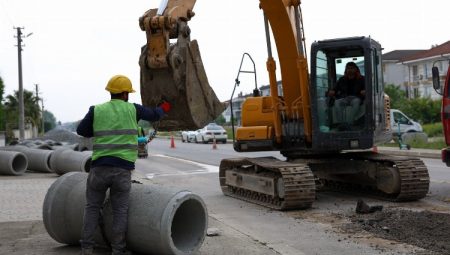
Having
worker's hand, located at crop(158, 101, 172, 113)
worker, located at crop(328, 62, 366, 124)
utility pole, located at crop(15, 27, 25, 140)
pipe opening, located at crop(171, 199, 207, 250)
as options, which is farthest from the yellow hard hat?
utility pole, located at crop(15, 27, 25, 140)

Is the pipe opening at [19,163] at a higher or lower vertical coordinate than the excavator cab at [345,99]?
lower

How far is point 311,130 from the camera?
12.0 m

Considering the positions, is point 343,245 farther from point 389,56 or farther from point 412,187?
point 389,56

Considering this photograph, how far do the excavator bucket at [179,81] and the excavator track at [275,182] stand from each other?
292 cm

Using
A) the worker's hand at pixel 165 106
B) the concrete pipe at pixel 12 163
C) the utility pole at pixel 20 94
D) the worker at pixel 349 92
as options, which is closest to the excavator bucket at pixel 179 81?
the worker's hand at pixel 165 106

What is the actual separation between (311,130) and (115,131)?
5959 millimetres

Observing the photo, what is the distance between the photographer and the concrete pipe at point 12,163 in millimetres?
19969

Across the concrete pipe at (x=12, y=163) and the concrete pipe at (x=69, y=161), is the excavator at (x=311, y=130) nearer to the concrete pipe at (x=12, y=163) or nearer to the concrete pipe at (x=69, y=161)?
the concrete pipe at (x=69, y=161)

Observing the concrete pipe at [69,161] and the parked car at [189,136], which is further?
the parked car at [189,136]

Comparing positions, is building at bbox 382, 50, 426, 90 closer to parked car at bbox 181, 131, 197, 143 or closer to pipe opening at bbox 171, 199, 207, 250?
parked car at bbox 181, 131, 197, 143

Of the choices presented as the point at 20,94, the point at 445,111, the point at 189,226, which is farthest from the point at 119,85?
the point at 20,94

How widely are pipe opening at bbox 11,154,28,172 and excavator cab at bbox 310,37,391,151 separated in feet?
39.2

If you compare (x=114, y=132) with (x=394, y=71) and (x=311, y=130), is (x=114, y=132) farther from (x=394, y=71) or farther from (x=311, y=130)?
(x=394, y=71)

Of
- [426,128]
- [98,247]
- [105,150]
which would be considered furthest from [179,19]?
[426,128]
